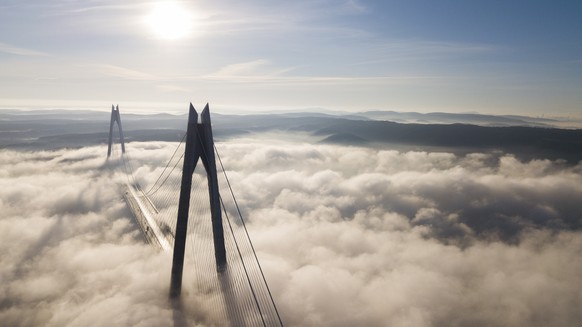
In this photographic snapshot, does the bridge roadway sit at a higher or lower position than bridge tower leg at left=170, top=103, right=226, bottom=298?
lower

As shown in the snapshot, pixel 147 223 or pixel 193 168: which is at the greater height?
pixel 193 168

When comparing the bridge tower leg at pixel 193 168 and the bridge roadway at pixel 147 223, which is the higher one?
the bridge tower leg at pixel 193 168

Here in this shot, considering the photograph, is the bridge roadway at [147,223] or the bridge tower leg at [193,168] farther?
the bridge roadway at [147,223]

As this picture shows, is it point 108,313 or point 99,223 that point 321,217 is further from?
point 108,313

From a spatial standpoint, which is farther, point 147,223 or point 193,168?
point 147,223

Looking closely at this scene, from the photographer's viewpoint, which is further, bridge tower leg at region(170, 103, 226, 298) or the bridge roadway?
the bridge roadway

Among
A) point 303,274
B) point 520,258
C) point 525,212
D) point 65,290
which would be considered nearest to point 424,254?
point 520,258

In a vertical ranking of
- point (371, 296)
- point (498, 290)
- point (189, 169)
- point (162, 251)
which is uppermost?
point (189, 169)

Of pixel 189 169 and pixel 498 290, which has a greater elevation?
pixel 189 169
